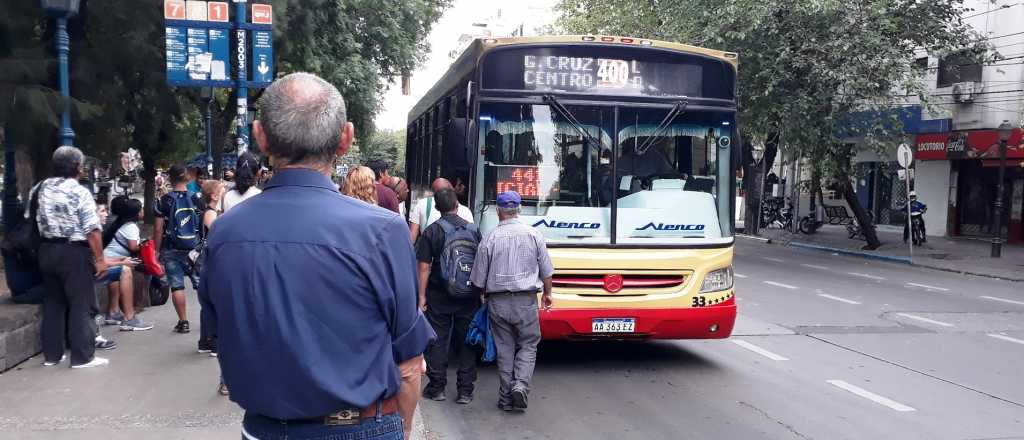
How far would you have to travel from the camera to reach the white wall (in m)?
27.9

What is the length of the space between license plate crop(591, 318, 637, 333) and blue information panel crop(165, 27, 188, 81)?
8131 mm

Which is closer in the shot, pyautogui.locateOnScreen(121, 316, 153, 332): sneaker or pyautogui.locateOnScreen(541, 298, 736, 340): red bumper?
pyautogui.locateOnScreen(541, 298, 736, 340): red bumper

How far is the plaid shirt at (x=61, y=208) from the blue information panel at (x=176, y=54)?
19.7 ft

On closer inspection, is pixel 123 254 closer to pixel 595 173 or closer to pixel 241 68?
pixel 241 68

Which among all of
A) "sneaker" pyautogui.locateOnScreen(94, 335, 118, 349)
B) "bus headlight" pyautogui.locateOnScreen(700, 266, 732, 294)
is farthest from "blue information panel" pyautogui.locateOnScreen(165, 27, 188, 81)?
"bus headlight" pyautogui.locateOnScreen(700, 266, 732, 294)

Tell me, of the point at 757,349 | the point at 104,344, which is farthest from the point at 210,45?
the point at 757,349

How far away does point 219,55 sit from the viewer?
1329 cm

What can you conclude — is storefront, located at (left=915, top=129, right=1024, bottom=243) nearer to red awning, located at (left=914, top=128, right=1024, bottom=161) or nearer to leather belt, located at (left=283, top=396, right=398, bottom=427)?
red awning, located at (left=914, top=128, right=1024, bottom=161)

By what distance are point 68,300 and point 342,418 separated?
5415 mm

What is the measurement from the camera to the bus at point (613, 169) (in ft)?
24.5

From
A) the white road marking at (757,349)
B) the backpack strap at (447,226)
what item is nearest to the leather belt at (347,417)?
the backpack strap at (447,226)

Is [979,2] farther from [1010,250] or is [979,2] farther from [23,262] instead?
[23,262]

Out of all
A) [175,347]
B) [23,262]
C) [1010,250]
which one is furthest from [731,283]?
[1010,250]

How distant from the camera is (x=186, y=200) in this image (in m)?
8.39
